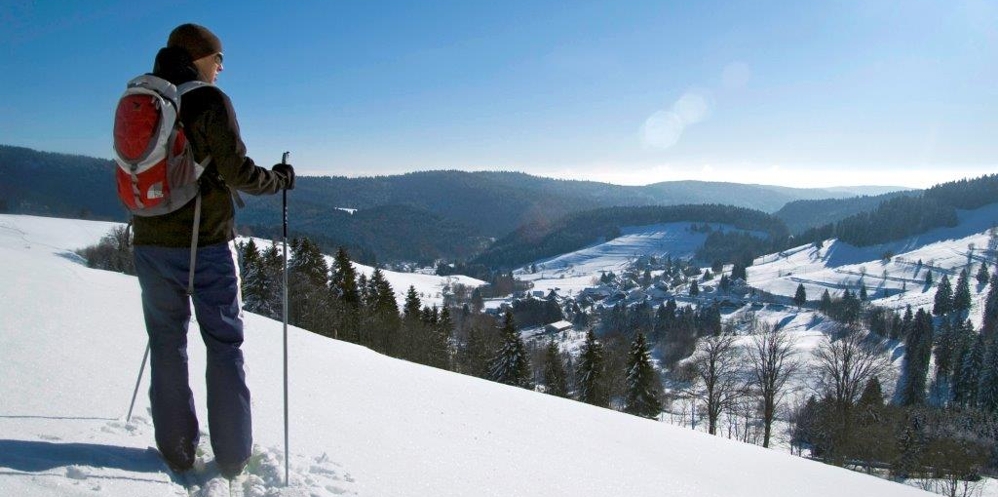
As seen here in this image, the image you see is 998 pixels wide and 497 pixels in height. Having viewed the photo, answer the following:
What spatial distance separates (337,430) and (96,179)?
6906 inches

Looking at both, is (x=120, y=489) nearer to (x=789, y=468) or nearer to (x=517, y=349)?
(x=789, y=468)

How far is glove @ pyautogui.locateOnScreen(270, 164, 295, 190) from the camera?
2.82 metres

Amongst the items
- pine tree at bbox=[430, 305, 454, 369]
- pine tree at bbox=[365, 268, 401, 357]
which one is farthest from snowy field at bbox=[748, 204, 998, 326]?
pine tree at bbox=[365, 268, 401, 357]

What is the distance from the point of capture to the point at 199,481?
2.49 m

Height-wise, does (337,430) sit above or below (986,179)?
Result: below

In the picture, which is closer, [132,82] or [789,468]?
[132,82]

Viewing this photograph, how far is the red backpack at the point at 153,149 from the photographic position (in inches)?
88.0

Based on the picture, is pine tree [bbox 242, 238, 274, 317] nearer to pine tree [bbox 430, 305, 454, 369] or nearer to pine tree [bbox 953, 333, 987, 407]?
pine tree [bbox 430, 305, 454, 369]

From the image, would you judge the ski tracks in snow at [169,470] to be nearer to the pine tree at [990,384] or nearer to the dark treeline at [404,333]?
the dark treeline at [404,333]

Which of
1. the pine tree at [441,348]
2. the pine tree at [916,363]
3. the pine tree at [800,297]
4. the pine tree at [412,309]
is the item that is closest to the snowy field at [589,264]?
the pine tree at [800,297]

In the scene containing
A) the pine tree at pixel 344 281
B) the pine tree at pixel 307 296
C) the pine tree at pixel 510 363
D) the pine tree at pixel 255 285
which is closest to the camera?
the pine tree at pixel 307 296

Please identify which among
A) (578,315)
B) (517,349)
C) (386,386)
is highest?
(386,386)

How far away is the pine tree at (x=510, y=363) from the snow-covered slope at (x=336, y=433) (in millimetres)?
23329

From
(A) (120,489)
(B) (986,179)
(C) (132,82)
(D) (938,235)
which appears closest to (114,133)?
(C) (132,82)
